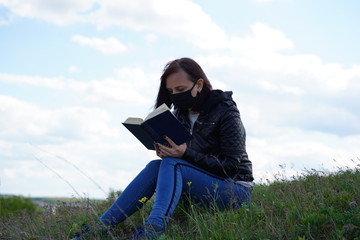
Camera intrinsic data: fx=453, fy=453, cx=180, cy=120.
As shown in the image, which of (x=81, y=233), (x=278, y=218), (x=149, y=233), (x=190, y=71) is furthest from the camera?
(x=190, y=71)

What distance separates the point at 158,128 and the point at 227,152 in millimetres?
800

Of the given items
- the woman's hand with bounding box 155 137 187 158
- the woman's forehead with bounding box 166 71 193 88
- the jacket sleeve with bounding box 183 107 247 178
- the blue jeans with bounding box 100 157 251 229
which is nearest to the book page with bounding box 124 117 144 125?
the woman's hand with bounding box 155 137 187 158

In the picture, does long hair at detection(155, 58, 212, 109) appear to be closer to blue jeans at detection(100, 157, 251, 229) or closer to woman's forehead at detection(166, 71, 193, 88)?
woman's forehead at detection(166, 71, 193, 88)

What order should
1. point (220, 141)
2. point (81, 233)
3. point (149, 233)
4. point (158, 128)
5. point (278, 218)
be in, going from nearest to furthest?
point (149, 233) < point (278, 218) < point (158, 128) < point (81, 233) < point (220, 141)

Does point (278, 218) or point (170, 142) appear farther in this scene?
point (170, 142)

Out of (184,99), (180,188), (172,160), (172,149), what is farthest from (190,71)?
(180,188)

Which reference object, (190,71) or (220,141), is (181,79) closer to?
(190,71)

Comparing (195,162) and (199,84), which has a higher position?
(199,84)

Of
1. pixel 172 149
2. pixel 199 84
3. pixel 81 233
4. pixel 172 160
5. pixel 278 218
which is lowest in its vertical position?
pixel 81 233

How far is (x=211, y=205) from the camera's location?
5.03m

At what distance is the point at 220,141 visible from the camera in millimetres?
4980

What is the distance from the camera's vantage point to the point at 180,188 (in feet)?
14.8

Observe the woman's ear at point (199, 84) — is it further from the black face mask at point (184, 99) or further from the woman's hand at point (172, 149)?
the woman's hand at point (172, 149)

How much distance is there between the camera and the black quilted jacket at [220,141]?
4785mm
